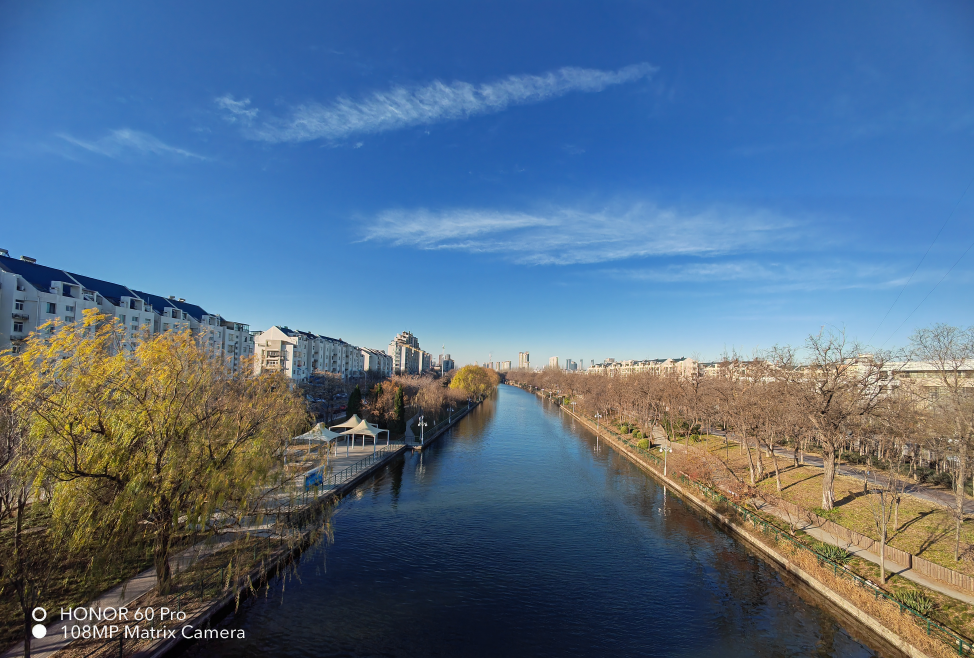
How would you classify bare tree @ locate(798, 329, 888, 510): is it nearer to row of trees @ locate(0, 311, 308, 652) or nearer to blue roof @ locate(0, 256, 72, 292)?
row of trees @ locate(0, 311, 308, 652)

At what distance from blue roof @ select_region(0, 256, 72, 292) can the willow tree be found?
43256mm

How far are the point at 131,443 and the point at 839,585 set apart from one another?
2464 centimetres

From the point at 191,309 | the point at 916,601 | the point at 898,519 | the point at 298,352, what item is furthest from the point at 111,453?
the point at 298,352

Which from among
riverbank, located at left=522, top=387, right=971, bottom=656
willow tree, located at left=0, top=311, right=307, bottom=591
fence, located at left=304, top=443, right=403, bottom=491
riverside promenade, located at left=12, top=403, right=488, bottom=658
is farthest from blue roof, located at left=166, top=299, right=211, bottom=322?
riverbank, located at left=522, top=387, right=971, bottom=656

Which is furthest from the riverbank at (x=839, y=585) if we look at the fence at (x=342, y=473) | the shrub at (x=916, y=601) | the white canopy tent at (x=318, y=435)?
the white canopy tent at (x=318, y=435)

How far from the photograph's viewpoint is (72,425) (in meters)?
10.8

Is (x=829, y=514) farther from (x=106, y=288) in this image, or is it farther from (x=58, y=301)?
(x=106, y=288)

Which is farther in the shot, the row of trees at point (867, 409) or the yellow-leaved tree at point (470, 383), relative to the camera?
the yellow-leaved tree at point (470, 383)

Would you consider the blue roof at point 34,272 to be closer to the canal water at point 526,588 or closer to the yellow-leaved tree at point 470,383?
the canal water at point 526,588

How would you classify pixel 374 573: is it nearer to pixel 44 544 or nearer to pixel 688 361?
pixel 44 544

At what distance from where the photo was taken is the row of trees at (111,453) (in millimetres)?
10297

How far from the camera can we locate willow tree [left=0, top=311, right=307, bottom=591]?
1108cm

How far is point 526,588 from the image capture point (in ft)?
55.1

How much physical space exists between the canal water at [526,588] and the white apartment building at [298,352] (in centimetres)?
5362
